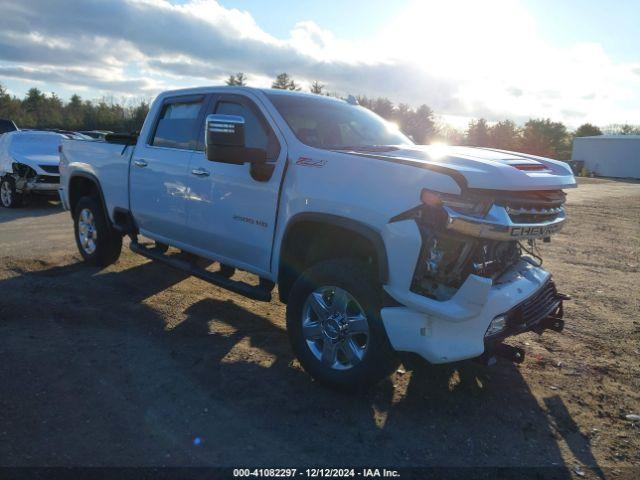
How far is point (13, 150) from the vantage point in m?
12.4

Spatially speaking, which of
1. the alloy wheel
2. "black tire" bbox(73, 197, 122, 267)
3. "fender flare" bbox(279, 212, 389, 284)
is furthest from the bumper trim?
"black tire" bbox(73, 197, 122, 267)

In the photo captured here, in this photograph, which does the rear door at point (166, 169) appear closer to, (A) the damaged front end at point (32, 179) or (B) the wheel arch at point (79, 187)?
(B) the wheel arch at point (79, 187)

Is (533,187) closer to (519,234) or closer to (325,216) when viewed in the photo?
(519,234)

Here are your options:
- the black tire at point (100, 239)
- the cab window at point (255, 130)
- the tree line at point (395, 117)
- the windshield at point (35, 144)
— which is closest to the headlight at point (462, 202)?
the cab window at point (255, 130)

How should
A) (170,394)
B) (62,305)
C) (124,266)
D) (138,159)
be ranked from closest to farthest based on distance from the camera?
1. (170,394)
2. (62,305)
3. (138,159)
4. (124,266)

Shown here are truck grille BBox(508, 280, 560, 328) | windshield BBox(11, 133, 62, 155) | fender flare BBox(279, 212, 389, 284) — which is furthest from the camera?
windshield BBox(11, 133, 62, 155)

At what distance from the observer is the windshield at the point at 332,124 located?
4379 millimetres

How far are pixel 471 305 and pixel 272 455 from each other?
1409 mm

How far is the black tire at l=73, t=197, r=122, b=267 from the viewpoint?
6.54m

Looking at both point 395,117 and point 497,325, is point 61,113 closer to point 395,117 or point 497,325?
point 395,117

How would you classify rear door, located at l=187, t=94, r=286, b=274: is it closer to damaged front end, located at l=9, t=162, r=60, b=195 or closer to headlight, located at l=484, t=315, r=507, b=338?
headlight, located at l=484, t=315, r=507, b=338

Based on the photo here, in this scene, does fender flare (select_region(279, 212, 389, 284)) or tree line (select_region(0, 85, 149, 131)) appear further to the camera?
→ tree line (select_region(0, 85, 149, 131))

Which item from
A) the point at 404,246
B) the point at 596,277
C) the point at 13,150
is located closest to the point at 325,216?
the point at 404,246

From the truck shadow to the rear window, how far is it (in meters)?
1.77
